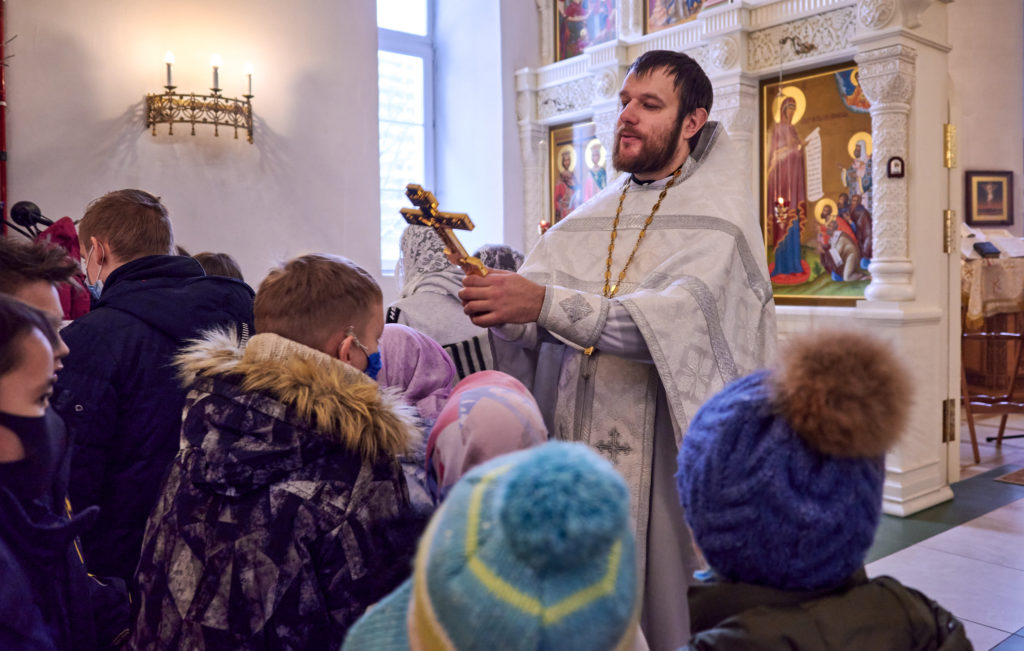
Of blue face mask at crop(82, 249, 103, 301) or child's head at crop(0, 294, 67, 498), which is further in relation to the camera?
blue face mask at crop(82, 249, 103, 301)

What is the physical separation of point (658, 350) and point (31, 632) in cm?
137

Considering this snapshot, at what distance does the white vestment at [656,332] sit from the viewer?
1977 mm

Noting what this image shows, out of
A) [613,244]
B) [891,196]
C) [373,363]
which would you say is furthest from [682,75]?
[891,196]

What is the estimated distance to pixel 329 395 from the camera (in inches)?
52.6

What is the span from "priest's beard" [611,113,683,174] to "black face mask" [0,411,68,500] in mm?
1607

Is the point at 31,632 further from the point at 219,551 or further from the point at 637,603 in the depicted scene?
the point at 637,603

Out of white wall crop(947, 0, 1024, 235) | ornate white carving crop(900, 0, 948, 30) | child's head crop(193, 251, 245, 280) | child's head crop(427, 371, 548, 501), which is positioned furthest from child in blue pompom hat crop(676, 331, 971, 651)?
white wall crop(947, 0, 1024, 235)

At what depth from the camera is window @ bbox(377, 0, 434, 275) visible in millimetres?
9031

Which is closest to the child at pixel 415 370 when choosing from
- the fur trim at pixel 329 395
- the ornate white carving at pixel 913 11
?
the fur trim at pixel 329 395

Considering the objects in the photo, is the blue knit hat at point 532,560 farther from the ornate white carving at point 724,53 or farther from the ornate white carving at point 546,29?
the ornate white carving at point 546,29

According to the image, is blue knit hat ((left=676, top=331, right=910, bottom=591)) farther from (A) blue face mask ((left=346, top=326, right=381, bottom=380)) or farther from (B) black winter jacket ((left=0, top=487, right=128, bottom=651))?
(B) black winter jacket ((left=0, top=487, right=128, bottom=651))

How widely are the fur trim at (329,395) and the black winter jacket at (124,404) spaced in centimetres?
74

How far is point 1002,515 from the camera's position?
490 centimetres

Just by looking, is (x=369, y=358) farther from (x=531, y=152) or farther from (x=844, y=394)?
(x=531, y=152)
